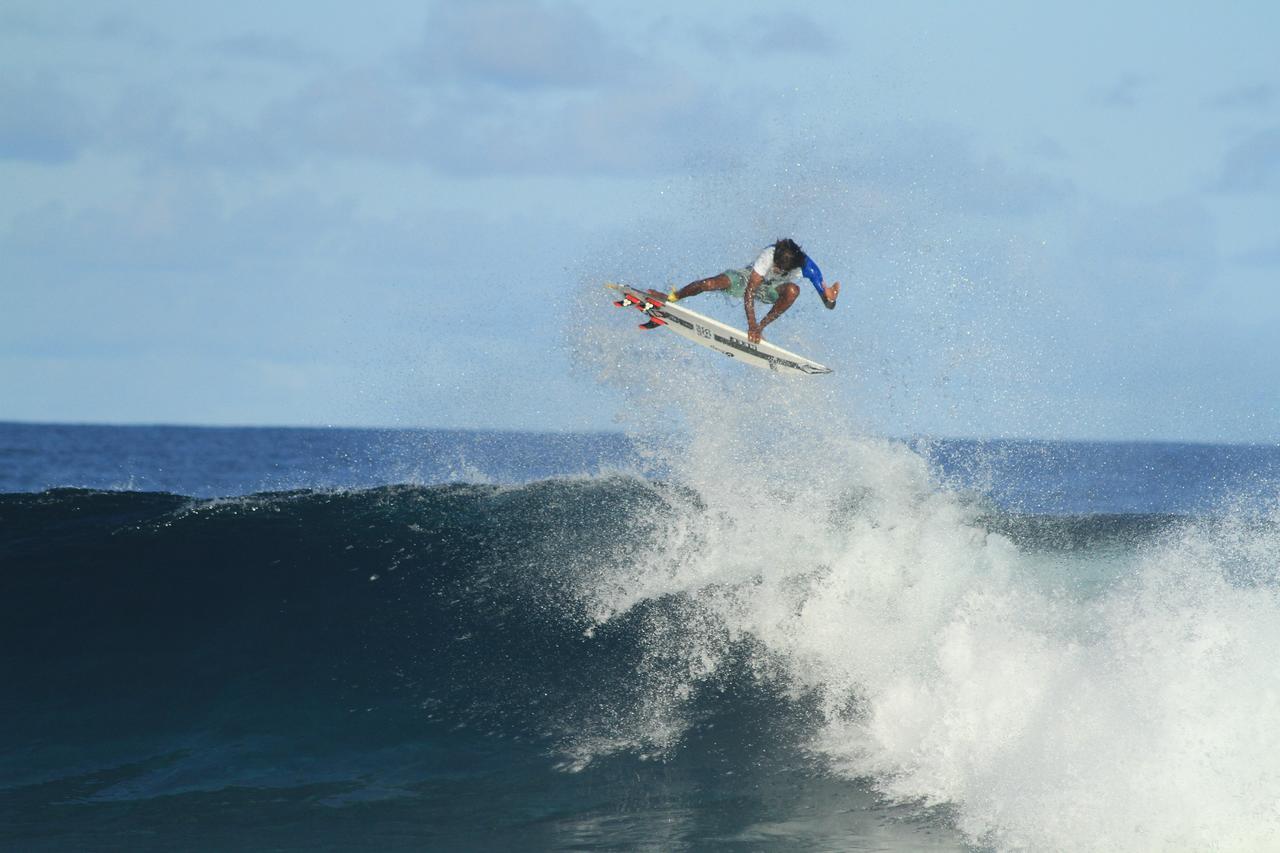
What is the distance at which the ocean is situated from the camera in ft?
22.0

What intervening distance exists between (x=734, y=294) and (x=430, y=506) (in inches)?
163

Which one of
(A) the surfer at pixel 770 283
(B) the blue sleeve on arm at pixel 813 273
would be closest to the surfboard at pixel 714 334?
(A) the surfer at pixel 770 283

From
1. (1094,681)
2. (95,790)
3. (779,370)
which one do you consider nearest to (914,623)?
(1094,681)

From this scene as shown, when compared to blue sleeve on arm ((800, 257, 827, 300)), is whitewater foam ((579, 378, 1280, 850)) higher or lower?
lower

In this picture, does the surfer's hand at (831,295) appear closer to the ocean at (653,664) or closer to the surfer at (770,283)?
the surfer at (770,283)

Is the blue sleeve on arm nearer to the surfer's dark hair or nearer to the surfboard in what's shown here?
the surfer's dark hair

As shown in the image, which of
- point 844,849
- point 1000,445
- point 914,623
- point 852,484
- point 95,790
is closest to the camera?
point 844,849

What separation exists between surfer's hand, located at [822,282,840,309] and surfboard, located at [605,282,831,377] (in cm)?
105

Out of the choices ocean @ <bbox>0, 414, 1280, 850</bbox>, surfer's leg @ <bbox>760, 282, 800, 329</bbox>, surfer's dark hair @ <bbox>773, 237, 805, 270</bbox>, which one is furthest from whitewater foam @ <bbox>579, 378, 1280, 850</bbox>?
surfer's dark hair @ <bbox>773, 237, 805, 270</bbox>

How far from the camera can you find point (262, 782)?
772 cm

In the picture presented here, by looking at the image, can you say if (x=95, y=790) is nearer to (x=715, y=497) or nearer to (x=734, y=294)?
(x=715, y=497)

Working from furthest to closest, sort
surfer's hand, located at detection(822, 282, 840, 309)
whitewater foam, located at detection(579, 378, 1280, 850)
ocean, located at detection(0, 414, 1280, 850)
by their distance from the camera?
1. surfer's hand, located at detection(822, 282, 840, 309)
2. ocean, located at detection(0, 414, 1280, 850)
3. whitewater foam, located at detection(579, 378, 1280, 850)

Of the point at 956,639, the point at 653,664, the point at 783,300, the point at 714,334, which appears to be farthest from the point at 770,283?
the point at 956,639

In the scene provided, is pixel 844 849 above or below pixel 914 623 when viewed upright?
below
